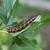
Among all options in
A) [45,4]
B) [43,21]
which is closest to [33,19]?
[43,21]

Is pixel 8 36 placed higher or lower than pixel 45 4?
higher

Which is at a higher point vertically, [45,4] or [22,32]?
[22,32]

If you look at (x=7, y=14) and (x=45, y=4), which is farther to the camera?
(x=45, y=4)

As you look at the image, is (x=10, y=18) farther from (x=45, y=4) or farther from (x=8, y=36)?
(x=45, y=4)

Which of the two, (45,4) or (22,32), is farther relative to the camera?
(45,4)

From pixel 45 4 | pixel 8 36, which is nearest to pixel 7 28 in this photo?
pixel 8 36

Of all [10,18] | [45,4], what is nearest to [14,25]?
[10,18]

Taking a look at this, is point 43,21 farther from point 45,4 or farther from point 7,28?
point 45,4
